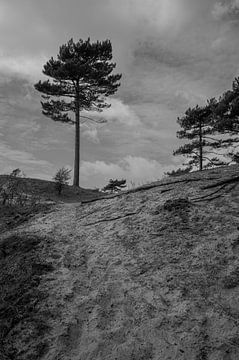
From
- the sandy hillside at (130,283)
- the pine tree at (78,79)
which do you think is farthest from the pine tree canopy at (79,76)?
the sandy hillside at (130,283)

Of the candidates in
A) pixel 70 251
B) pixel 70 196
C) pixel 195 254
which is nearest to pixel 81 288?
pixel 70 251

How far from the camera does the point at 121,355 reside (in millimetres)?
3529

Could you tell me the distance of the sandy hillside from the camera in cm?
367

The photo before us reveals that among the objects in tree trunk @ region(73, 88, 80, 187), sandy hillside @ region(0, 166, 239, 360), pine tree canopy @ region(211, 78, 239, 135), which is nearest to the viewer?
sandy hillside @ region(0, 166, 239, 360)

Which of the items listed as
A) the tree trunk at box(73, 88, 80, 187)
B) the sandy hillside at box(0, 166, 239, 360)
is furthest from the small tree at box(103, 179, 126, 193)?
the sandy hillside at box(0, 166, 239, 360)

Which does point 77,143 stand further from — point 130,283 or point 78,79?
point 130,283

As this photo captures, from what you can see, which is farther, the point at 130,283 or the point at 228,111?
the point at 228,111

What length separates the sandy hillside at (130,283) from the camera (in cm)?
367

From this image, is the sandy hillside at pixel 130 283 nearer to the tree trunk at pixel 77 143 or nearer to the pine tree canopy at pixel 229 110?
the pine tree canopy at pixel 229 110

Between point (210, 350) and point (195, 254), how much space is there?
2.07 m

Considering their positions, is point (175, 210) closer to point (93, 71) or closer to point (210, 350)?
point (210, 350)

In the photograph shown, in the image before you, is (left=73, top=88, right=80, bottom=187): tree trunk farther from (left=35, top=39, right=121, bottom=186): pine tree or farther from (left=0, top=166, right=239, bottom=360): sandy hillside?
(left=0, top=166, right=239, bottom=360): sandy hillside

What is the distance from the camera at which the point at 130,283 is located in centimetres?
492

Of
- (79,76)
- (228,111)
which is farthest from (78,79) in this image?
(228,111)
